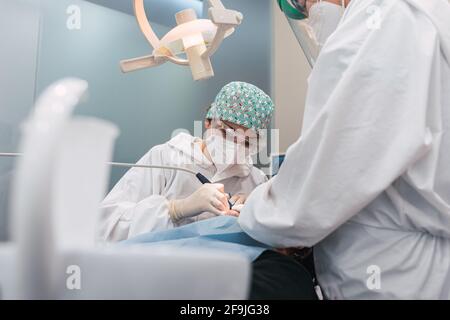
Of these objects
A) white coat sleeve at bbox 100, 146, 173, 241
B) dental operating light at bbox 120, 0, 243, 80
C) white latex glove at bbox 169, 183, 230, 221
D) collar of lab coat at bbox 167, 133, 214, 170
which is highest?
dental operating light at bbox 120, 0, 243, 80

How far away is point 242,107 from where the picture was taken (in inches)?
70.4

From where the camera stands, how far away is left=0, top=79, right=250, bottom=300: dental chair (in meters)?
0.41

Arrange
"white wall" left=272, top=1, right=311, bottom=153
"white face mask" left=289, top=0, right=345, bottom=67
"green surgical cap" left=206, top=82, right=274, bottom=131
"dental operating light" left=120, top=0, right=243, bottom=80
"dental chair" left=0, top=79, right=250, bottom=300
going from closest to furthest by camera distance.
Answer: "dental chair" left=0, top=79, right=250, bottom=300 → "white face mask" left=289, top=0, right=345, bottom=67 → "dental operating light" left=120, top=0, right=243, bottom=80 → "green surgical cap" left=206, top=82, right=274, bottom=131 → "white wall" left=272, top=1, right=311, bottom=153

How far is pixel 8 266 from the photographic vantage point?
1.76ft

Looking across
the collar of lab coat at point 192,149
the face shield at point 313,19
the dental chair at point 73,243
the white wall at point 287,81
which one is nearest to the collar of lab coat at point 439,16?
the face shield at point 313,19

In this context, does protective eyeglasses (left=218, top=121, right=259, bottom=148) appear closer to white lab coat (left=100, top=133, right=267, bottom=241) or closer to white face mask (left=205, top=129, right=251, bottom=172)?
white face mask (left=205, top=129, right=251, bottom=172)

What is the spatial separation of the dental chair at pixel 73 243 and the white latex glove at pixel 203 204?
92 cm

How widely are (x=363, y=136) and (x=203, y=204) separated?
699 mm

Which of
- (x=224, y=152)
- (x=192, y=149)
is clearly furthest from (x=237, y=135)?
(x=192, y=149)

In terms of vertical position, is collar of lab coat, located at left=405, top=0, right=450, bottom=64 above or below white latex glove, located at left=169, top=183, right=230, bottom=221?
above

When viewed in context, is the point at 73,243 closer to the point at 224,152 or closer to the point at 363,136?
the point at 363,136

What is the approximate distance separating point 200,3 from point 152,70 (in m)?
0.52

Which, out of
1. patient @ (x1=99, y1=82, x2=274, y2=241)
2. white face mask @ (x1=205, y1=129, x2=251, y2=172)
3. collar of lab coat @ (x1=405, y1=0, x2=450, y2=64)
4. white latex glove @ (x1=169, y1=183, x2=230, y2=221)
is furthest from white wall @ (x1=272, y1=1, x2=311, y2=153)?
collar of lab coat @ (x1=405, y1=0, x2=450, y2=64)

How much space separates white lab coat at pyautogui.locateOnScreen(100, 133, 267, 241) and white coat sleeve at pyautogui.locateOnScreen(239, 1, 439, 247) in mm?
720
